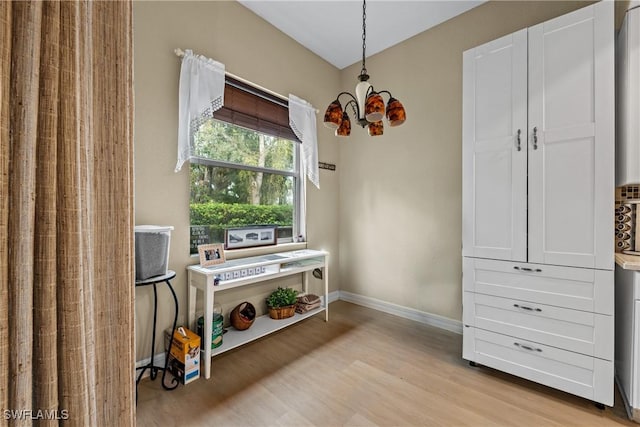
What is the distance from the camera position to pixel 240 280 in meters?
2.12

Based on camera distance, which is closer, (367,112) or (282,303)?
(367,112)

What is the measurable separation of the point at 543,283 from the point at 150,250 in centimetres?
251

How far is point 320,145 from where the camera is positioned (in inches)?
131

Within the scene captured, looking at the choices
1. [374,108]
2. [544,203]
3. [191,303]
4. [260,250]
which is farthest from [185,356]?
[544,203]

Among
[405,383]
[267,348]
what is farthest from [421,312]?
[267,348]

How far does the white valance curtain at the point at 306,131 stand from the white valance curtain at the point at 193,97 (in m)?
0.89

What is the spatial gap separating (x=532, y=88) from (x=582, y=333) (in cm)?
158

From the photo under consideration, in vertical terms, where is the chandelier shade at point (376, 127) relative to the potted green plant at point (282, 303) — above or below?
above

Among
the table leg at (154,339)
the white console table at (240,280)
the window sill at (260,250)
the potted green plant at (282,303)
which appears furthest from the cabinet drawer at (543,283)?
the table leg at (154,339)

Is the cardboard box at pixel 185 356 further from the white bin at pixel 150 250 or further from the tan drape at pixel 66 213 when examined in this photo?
the tan drape at pixel 66 213

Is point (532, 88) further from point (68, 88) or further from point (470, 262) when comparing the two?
point (68, 88)

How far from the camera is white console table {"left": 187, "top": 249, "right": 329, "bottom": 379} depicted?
6.28 feet

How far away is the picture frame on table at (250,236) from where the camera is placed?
2.49 m

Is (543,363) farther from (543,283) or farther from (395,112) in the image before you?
(395,112)
